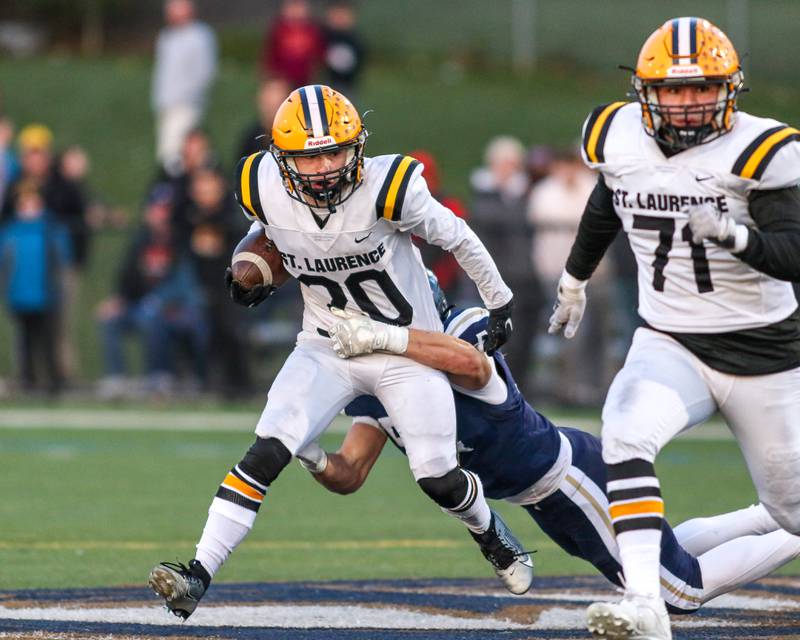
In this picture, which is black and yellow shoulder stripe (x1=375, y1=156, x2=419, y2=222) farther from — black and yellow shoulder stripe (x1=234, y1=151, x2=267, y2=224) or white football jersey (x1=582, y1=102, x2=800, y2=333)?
white football jersey (x1=582, y1=102, x2=800, y2=333)

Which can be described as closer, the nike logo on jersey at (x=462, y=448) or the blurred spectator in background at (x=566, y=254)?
the nike logo on jersey at (x=462, y=448)

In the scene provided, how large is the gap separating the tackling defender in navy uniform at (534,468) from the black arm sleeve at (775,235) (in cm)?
107

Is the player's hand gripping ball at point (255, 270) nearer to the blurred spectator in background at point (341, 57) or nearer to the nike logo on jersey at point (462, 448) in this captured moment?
the nike logo on jersey at point (462, 448)

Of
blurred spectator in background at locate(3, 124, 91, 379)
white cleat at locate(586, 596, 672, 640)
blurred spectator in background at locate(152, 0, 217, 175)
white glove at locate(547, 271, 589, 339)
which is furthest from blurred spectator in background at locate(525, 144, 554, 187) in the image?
→ white cleat at locate(586, 596, 672, 640)

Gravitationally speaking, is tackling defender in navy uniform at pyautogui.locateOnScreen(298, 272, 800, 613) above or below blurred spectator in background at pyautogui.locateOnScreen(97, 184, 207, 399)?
above

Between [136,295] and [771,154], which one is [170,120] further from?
[771,154]

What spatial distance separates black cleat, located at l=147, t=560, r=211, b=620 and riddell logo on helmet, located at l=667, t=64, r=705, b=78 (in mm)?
2145

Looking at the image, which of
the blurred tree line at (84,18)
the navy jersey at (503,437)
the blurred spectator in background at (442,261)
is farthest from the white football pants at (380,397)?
the blurred tree line at (84,18)

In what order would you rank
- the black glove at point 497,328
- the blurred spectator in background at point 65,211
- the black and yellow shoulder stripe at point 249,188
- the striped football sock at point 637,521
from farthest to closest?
the blurred spectator in background at point 65,211 < the black glove at point 497,328 < the black and yellow shoulder stripe at point 249,188 < the striped football sock at point 637,521

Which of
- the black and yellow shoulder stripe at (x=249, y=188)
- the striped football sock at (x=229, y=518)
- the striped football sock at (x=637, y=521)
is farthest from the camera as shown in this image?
the black and yellow shoulder stripe at (x=249, y=188)

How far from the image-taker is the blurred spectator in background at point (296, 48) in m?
13.2

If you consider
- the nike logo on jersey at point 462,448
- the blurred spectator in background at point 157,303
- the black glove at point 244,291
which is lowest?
the blurred spectator in background at point 157,303

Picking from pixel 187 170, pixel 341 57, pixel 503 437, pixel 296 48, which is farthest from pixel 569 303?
pixel 296 48

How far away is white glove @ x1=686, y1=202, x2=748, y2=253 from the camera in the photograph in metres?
4.61
